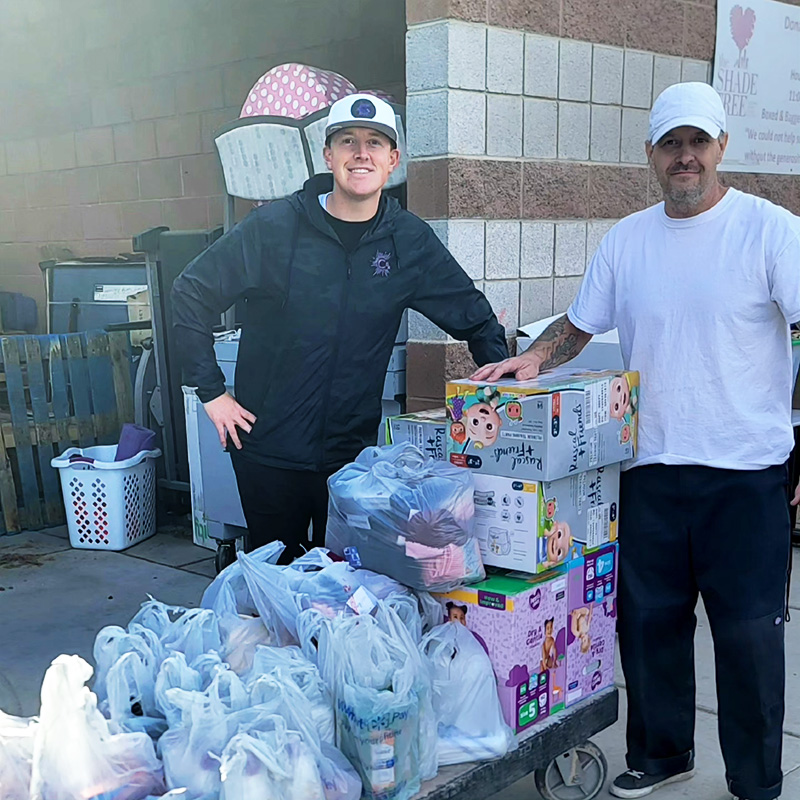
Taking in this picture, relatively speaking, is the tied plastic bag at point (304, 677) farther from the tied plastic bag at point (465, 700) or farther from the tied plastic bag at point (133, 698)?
the tied plastic bag at point (465, 700)

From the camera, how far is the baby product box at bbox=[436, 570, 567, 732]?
2.39m

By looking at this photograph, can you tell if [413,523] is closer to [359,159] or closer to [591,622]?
[591,622]

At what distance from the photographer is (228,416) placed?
2902 millimetres

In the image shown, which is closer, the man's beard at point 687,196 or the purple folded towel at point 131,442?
the man's beard at point 687,196

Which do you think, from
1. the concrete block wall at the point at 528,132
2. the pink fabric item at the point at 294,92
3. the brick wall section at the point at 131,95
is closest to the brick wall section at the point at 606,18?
the concrete block wall at the point at 528,132

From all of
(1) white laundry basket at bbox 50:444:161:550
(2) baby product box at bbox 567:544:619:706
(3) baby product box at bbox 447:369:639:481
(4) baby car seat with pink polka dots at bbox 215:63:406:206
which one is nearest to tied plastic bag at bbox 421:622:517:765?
(2) baby product box at bbox 567:544:619:706

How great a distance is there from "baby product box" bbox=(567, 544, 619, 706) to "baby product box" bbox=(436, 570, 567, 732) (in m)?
0.07

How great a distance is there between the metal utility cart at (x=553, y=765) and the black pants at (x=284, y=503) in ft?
2.92

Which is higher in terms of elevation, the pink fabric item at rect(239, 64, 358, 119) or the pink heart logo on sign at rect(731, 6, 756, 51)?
the pink heart logo on sign at rect(731, 6, 756, 51)

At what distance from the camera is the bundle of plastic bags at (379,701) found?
6.65 ft

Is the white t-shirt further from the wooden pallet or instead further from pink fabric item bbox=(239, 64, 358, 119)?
the wooden pallet

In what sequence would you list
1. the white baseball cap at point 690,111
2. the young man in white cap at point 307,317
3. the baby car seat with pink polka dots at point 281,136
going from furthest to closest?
the baby car seat with pink polka dots at point 281,136, the young man in white cap at point 307,317, the white baseball cap at point 690,111

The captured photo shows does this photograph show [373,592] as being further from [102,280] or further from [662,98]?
[102,280]

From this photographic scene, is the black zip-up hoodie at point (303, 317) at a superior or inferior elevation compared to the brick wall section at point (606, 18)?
inferior
